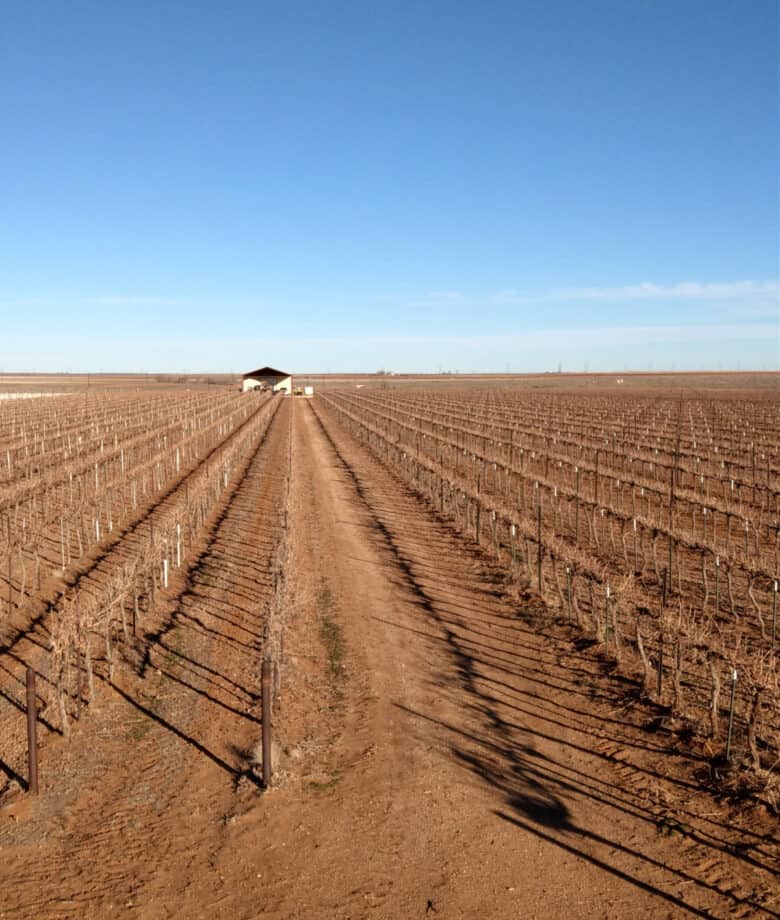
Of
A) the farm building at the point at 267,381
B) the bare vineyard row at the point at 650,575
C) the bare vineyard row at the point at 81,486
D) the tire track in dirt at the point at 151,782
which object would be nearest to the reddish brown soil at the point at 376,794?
the tire track in dirt at the point at 151,782

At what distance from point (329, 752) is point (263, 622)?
377 cm

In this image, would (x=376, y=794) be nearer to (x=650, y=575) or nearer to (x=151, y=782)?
(x=151, y=782)

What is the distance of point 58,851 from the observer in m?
6.22

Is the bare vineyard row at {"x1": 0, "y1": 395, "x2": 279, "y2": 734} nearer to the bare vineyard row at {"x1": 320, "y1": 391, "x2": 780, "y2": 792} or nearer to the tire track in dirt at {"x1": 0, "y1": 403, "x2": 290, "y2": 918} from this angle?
the tire track in dirt at {"x1": 0, "y1": 403, "x2": 290, "y2": 918}

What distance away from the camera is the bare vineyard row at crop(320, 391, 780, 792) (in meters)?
8.72

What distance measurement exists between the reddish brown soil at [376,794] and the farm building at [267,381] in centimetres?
8867

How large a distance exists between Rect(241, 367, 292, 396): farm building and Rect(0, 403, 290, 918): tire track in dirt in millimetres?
88367

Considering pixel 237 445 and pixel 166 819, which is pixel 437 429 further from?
pixel 166 819

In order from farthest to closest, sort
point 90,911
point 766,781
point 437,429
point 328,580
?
Answer: point 437,429 → point 328,580 → point 766,781 → point 90,911

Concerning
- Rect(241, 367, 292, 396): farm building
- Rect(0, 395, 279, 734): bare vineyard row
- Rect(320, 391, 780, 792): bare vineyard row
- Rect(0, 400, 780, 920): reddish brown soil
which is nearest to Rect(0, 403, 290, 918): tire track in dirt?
Rect(0, 400, 780, 920): reddish brown soil

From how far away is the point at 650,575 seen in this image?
46.4ft

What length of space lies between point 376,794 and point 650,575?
28.0 ft

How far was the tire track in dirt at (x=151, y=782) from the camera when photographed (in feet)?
19.1

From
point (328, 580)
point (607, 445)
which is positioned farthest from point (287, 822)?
point (607, 445)
